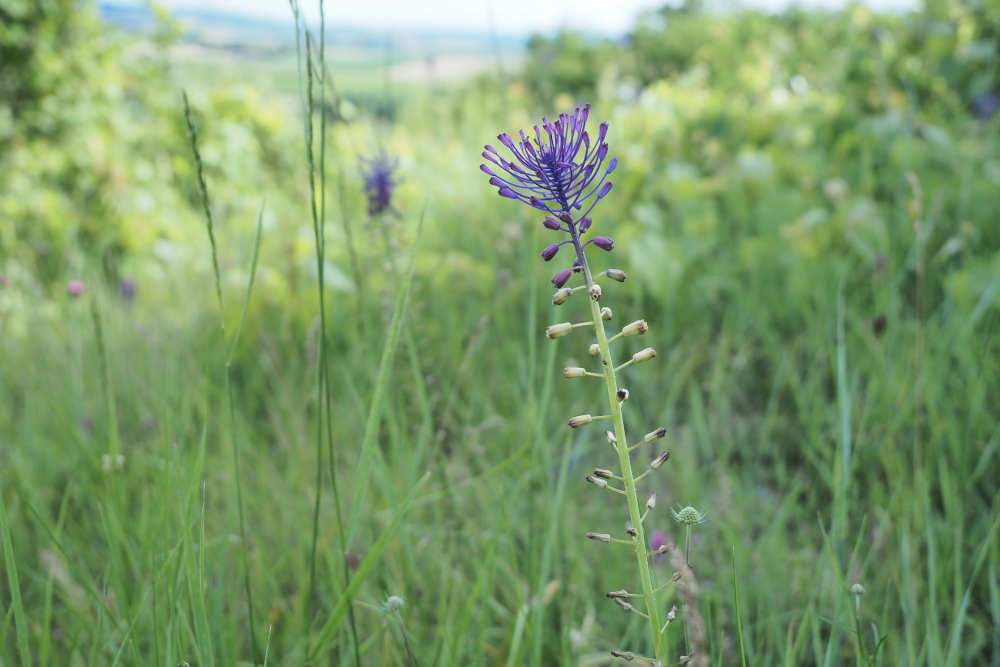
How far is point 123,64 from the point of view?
5.09 m

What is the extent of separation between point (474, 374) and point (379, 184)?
2.58 feet

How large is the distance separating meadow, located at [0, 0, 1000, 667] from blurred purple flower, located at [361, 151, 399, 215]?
0.14 feet

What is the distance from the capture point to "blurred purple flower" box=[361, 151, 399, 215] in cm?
175

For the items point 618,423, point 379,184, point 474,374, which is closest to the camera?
point 618,423

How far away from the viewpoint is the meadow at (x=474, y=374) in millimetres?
1284

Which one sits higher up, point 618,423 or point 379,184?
point 379,184

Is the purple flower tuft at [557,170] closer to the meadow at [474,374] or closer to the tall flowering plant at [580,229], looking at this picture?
the tall flowering plant at [580,229]

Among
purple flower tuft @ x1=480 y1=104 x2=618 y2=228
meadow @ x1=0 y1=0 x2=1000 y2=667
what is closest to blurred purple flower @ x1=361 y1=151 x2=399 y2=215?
meadow @ x1=0 y1=0 x2=1000 y2=667

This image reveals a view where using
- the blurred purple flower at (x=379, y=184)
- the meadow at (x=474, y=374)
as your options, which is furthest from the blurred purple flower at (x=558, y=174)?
the blurred purple flower at (x=379, y=184)

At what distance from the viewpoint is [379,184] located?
5.94 ft

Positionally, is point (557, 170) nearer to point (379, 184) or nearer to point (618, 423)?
point (618, 423)

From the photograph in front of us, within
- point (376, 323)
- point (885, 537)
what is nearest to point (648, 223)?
Answer: point (376, 323)

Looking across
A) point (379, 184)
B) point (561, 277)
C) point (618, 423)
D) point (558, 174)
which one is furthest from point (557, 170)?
point (379, 184)

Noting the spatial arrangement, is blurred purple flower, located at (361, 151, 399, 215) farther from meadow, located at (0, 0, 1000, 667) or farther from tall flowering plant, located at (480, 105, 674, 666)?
tall flowering plant, located at (480, 105, 674, 666)
